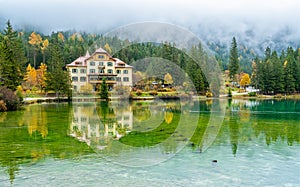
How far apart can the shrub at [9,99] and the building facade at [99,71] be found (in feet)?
70.0

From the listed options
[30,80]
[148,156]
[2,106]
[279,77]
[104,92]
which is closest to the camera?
[148,156]

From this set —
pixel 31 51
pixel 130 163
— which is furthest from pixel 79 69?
pixel 130 163

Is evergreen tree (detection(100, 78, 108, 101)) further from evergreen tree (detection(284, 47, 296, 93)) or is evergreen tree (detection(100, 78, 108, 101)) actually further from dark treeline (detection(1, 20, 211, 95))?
evergreen tree (detection(284, 47, 296, 93))

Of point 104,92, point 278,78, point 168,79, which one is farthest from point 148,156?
point 278,78

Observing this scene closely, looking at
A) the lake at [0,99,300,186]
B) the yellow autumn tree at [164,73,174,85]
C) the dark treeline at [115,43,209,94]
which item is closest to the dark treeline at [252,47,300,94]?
the dark treeline at [115,43,209,94]

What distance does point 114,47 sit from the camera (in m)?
75.3

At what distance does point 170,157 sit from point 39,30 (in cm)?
12762

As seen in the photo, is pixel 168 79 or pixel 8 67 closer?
pixel 8 67

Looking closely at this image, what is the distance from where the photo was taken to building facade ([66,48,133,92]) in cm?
4828

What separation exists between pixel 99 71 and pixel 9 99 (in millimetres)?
23622

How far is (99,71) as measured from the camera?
48.7 metres

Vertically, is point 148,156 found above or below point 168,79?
below

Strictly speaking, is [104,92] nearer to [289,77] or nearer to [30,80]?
[30,80]

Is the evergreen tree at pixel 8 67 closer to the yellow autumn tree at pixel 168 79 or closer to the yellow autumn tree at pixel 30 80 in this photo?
the yellow autumn tree at pixel 30 80
